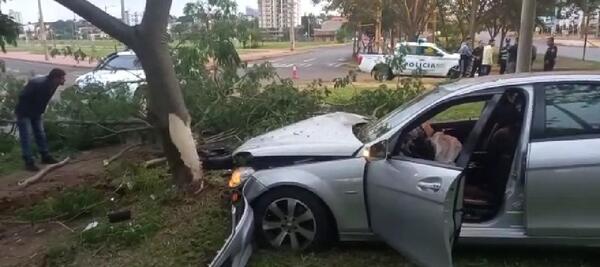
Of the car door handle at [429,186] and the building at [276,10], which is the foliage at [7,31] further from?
the building at [276,10]

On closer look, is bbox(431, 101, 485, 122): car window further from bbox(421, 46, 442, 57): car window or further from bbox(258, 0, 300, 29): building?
bbox(258, 0, 300, 29): building

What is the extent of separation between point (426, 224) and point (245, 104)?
5314 millimetres

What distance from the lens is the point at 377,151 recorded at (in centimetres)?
411

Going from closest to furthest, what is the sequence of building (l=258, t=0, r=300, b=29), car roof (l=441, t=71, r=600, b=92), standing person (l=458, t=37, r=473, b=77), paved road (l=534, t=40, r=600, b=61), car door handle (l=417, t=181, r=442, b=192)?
1. car door handle (l=417, t=181, r=442, b=192)
2. car roof (l=441, t=71, r=600, b=92)
3. standing person (l=458, t=37, r=473, b=77)
4. paved road (l=534, t=40, r=600, b=61)
5. building (l=258, t=0, r=300, b=29)

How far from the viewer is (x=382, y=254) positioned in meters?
4.50

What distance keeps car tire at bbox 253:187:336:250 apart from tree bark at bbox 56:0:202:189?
1766 mm

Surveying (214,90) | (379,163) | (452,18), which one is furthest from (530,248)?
(452,18)

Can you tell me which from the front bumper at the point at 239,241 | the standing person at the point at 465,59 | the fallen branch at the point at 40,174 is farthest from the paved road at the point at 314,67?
the front bumper at the point at 239,241

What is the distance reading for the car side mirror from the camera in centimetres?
405

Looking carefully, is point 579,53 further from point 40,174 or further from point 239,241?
point 239,241

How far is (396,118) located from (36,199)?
446 centimetres

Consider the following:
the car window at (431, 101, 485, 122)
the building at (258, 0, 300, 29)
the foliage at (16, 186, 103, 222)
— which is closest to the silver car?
the car window at (431, 101, 485, 122)

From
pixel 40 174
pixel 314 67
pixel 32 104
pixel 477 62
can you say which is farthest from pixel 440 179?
pixel 314 67

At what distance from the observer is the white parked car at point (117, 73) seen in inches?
350
